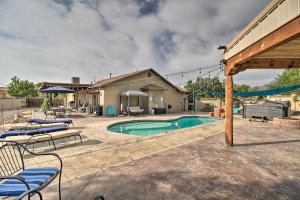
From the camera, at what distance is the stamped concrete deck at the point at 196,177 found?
3367 mm

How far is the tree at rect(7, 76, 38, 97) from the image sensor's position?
34344mm

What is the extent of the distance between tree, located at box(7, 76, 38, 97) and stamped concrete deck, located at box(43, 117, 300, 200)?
3959 cm

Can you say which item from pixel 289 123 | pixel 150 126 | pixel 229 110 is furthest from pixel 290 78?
pixel 229 110

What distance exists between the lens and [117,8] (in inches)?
385

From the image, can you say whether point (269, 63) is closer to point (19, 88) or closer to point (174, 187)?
point (174, 187)

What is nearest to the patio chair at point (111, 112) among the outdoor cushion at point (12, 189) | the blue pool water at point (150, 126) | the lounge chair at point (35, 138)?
the blue pool water at point (150, 126)

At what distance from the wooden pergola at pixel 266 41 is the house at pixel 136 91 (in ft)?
41.2

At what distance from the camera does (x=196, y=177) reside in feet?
13.4

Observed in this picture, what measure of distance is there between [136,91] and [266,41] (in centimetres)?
1589

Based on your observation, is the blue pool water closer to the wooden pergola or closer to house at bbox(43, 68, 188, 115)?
house at bbox(43, 68, 188, 115)

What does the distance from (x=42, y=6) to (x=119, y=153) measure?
806cm

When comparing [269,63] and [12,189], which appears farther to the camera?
[269,63]

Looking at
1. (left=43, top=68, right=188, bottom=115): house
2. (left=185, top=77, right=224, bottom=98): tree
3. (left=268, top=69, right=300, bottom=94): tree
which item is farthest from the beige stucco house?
(left=268, top=69, right=300, bottom=94): tree

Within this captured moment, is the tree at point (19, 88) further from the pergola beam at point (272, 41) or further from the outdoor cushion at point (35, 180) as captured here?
the pergola beam at point (272, 41)
